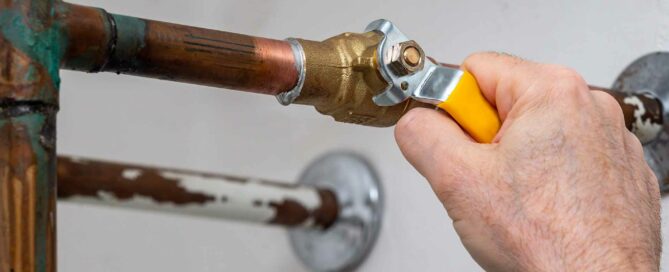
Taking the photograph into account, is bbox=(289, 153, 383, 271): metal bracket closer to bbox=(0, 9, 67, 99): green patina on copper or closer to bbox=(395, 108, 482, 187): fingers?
bbox=(395, 108, 482, 187): fingers

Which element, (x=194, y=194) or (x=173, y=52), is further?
(x=194, y=194)

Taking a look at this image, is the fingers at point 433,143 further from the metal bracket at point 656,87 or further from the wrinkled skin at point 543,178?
the metal bracket at point 656,87

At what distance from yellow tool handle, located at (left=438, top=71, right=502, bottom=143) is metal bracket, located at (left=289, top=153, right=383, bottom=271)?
28 centimetres

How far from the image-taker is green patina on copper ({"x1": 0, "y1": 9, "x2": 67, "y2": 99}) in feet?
0.96

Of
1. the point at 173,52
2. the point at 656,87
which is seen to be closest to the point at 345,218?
the point at 656,87

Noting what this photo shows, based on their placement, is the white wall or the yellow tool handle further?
the white wall

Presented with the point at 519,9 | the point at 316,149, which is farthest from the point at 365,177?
the point at 519,9

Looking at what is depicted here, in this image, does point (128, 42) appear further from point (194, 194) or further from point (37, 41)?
point (194, 194)

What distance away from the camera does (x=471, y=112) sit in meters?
0.39

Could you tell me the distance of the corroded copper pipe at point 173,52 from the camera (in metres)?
A: 0.32

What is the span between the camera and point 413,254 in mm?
629

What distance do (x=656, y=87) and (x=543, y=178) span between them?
0.18 meters

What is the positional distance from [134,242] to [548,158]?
0.54 meters

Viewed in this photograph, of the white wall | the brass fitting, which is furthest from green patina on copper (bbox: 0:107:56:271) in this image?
the white wall
